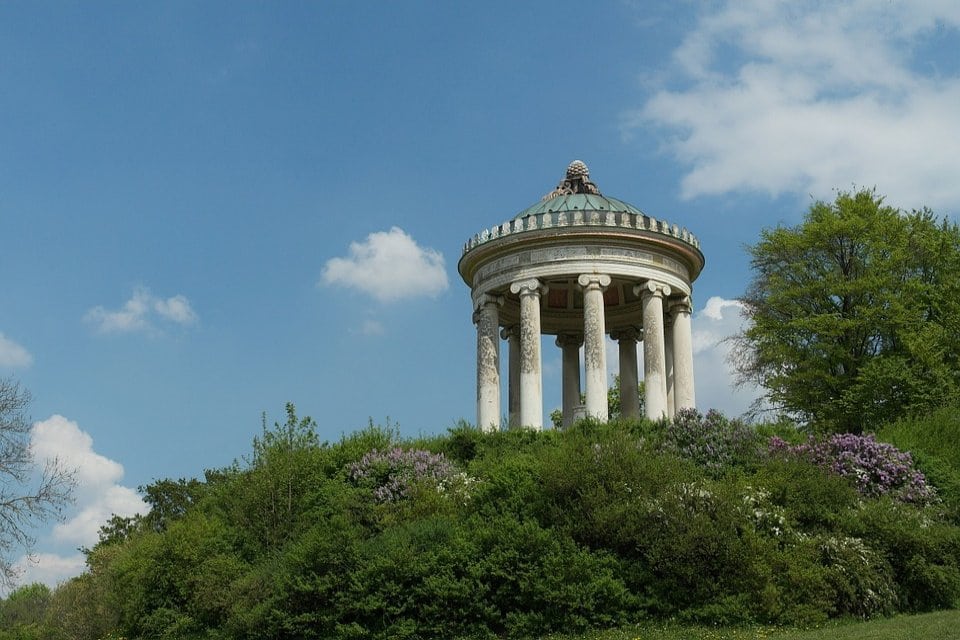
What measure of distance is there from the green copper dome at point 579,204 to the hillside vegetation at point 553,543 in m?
14.7

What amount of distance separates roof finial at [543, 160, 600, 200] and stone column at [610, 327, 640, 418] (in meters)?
6.51

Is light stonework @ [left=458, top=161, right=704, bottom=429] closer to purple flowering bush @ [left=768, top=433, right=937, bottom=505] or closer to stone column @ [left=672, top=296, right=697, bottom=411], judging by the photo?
stone column @ [left=672, top=296, right=697, bottom=411]

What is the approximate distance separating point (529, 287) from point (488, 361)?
3383 millimetres

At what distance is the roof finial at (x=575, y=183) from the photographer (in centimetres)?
4369

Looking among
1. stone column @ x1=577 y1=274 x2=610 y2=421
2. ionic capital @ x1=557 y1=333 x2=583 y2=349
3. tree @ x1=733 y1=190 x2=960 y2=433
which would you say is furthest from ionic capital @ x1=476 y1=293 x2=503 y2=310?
tree @ x1=733 y1=190 x2=960 y2=433

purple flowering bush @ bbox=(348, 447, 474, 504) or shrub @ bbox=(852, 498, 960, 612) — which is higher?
purple flowering bush @ bbox=(348, 447, 474, 504)

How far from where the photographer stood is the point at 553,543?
20.8 meters

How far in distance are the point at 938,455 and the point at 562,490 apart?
15103 mm

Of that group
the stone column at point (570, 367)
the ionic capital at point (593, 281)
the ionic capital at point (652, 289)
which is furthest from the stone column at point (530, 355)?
the stone column at point (570, 367)

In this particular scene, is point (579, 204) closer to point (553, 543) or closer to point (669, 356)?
point (669, 356)

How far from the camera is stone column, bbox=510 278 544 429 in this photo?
120 feet

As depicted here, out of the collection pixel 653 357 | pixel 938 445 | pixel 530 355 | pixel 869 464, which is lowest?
pixel 869 464

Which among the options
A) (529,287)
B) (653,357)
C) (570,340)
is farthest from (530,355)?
(570,340)

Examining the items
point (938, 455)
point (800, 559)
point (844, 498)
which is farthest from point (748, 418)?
point (800, 559)
